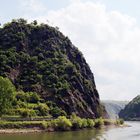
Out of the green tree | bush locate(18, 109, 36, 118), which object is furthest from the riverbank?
bush locate(18, 109, 36, 118)

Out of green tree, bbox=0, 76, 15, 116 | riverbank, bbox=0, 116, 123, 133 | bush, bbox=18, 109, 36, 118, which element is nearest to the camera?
green tree, bbox=0, 76, 15, 116

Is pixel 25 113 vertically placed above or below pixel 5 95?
below

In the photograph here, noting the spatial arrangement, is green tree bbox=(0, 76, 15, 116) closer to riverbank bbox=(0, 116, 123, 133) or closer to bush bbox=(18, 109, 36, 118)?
riverbank bbox=(0, 116, 123, 133)

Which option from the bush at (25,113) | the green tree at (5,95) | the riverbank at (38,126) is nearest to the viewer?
the green tree at (5,95)

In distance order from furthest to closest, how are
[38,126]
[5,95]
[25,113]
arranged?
[25,113]
[38,126]
[5,95]

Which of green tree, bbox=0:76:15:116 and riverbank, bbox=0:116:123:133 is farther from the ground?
green tree, bbox=0:76:15:116

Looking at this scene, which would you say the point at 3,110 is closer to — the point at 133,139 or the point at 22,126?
the point at 22,126

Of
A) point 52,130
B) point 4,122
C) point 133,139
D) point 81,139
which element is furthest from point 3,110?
point 133,139

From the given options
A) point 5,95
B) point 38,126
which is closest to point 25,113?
point 38,126

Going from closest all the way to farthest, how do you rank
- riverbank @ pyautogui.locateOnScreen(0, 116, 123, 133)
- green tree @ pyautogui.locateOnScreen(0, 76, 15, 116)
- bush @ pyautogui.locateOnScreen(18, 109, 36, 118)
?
green tree @ pyautogui.locateOnScreen(0, 76, 15, 116)
riverbank @ pyautogui.locateOnScreen(0, 116, 123, 133)
bush @ pyautogui.locateOnScreen(18, 109, 36, 118)

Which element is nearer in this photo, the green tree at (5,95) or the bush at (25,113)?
the green tree at (5,95)

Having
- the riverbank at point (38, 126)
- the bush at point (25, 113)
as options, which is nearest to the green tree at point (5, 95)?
the riverbank at point (38, 126)

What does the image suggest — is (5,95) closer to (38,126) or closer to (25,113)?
(38,126)

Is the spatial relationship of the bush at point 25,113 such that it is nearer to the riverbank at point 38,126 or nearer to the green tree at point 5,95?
the riverbank at point 38,126
